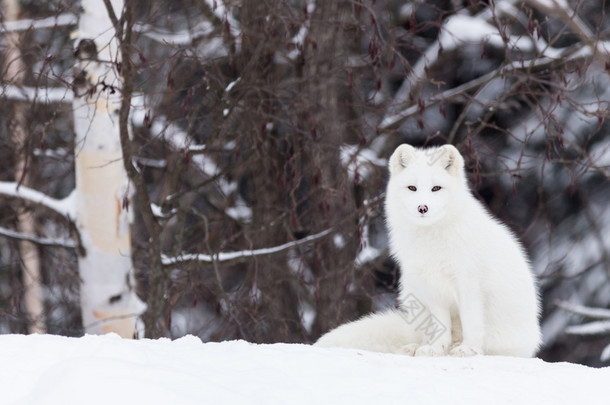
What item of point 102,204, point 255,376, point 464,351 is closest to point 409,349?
point 464,351

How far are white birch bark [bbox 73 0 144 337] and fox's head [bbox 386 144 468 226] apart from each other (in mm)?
2313

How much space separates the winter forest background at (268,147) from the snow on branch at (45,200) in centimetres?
1

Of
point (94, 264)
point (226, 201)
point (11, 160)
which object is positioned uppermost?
point (11, 160)

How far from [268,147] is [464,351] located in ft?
12.6

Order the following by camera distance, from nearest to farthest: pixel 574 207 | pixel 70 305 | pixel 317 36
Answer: pixel 317 36 → pixel 70 305 → pixel 574 207

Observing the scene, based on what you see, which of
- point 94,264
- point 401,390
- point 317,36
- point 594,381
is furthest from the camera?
point 317,36

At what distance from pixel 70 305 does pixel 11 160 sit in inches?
85.0

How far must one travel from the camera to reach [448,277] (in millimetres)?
3926

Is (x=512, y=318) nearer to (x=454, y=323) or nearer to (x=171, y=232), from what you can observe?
(x=454, y=323)

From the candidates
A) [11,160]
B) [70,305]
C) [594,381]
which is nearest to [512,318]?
[594,381]

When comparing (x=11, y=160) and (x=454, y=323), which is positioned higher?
(x=11, y=160)

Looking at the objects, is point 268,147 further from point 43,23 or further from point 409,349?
point 409,349

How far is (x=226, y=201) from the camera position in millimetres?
7988

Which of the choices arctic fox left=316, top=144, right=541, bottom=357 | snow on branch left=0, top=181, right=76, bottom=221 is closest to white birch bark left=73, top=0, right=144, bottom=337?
snow on branch left=0, top=181, right=76, bottom=221
